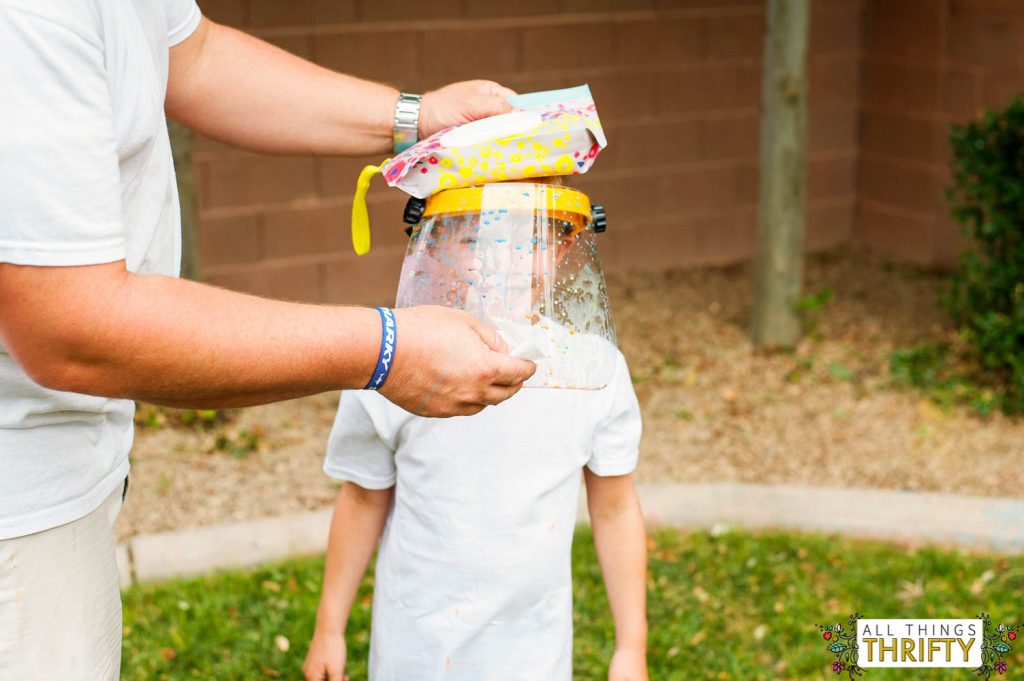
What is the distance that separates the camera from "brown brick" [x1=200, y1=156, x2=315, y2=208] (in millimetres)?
5555

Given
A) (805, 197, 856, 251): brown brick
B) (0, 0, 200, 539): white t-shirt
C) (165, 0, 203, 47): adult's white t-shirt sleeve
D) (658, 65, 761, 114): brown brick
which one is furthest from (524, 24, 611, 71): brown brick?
(0, 0, 200, 539): white t-shirt

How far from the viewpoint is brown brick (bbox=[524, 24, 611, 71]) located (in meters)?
6.04

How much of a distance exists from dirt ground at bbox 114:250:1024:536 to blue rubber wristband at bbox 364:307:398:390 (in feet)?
8.25

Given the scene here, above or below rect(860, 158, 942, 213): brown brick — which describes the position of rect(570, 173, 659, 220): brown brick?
below

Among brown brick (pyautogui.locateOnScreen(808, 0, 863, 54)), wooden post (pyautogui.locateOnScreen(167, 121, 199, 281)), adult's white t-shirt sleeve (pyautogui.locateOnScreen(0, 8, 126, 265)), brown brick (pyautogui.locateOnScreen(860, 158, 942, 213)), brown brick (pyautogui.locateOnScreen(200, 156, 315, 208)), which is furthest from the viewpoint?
brown brick (pyautogui.locateOnScreen(808, 0, 863, 54))

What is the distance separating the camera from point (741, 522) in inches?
159

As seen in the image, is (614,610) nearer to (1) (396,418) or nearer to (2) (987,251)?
(1) (396,418)

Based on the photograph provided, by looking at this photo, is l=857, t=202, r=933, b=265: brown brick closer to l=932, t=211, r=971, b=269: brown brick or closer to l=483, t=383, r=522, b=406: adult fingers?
l=932, t=211, r=971, b=269: brown brick

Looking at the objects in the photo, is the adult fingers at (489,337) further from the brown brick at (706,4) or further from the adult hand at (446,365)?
the brown brick at (706,4)

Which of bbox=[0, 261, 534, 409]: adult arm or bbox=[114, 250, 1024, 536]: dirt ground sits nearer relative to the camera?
bbox=[0, 261, 534, 409]: adult arm

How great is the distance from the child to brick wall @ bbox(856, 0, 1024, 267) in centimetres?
457

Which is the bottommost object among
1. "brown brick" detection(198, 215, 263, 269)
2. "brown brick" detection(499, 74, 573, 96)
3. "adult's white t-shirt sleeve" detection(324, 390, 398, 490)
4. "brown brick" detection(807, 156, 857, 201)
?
"adult's white t-shirt sleeve" detection(324, 390, 398, 490)

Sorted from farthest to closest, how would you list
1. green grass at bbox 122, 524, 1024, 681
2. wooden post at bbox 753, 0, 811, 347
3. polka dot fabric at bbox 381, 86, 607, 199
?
wooden post at bbox 753, 0, 811, 347 < green grass at bbox 122, 524, 1024, 681 < polka dot fabric at bbox 381, 86, 607, 199

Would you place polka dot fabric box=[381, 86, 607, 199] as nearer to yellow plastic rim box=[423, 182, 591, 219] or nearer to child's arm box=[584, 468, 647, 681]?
yellow plastic rim box=[423, 182, 591, 219]
